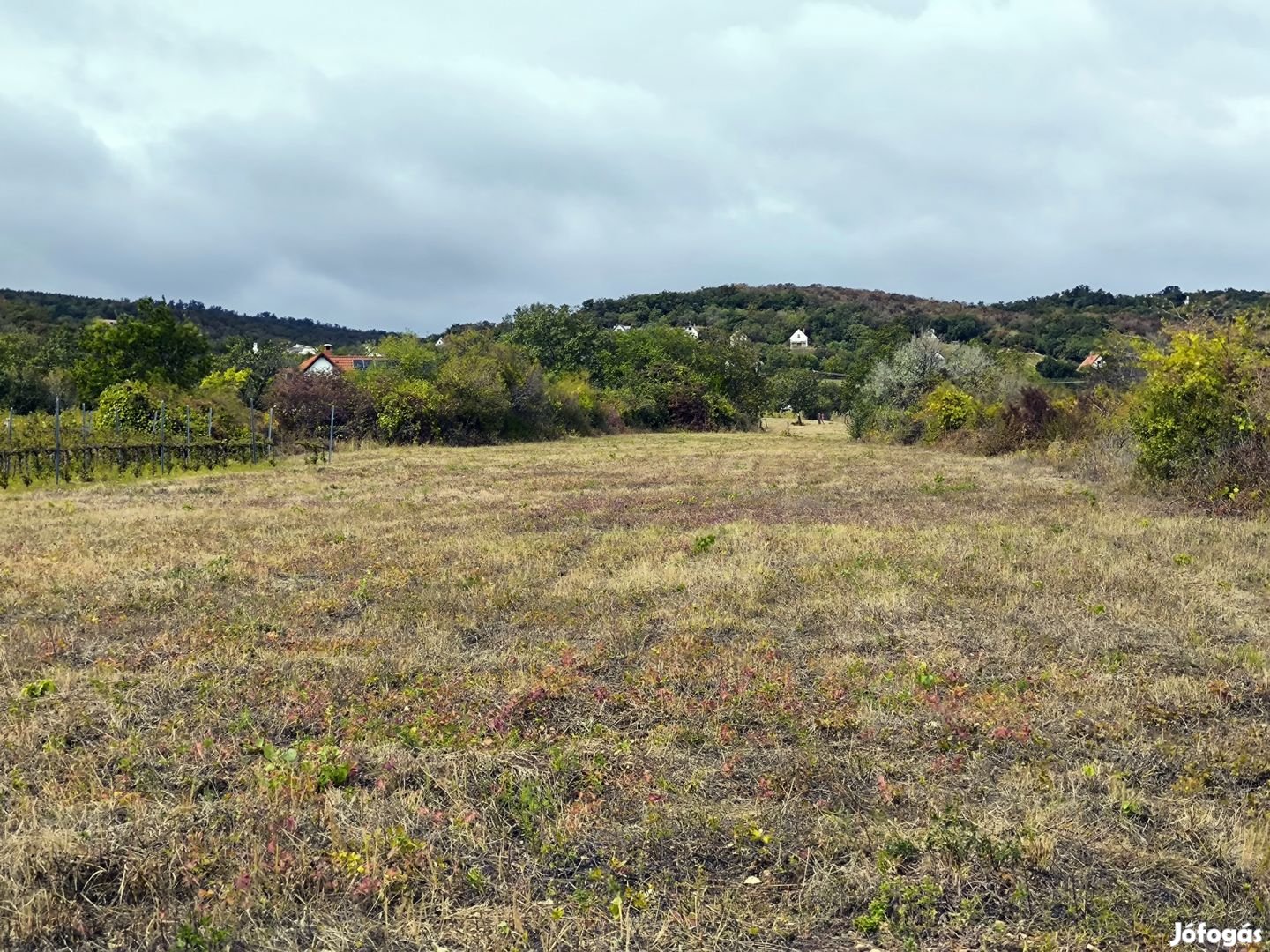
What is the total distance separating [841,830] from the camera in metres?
4.32

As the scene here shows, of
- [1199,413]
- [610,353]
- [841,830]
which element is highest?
[610,353]

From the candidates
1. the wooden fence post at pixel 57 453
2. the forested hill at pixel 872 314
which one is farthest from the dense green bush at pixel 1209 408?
the forested hill at pixel 872 314

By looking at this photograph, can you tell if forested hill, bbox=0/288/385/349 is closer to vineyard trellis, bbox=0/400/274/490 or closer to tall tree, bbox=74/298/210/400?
tall tree, bbox=74/298/210/400

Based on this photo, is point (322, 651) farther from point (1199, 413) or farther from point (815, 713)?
point (1199, 413)

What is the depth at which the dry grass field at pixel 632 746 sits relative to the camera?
12.2 ft

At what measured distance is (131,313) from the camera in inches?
3954

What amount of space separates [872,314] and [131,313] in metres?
95.1

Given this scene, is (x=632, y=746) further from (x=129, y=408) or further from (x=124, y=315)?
(x=124, y=315)

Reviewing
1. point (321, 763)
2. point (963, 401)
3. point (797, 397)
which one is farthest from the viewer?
point (797, 397)

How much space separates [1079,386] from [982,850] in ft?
131

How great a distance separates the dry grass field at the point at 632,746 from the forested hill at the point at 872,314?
3291 inches

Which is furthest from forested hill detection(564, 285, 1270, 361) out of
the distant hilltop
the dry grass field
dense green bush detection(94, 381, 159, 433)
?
the dry grass field

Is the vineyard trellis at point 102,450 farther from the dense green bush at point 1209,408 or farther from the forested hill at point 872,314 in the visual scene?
the forested hill at point 872,314

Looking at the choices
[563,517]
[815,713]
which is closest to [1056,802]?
[815,713]
